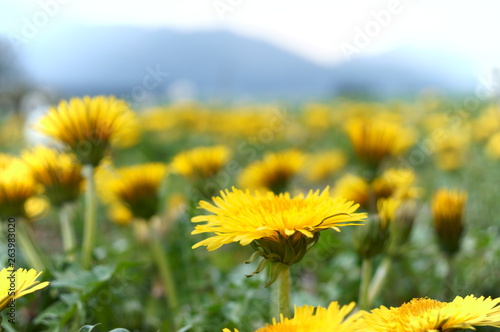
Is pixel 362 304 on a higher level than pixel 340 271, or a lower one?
higher

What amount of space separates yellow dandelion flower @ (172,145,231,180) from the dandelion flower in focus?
128 centimetres

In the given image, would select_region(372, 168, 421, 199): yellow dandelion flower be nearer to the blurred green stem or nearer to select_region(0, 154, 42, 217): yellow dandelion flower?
the blurred green stem

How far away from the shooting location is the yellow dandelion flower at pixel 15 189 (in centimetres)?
176

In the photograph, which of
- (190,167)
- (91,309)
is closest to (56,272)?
(91,309)

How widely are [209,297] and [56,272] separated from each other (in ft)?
2.11

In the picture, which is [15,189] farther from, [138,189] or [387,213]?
[387,213]

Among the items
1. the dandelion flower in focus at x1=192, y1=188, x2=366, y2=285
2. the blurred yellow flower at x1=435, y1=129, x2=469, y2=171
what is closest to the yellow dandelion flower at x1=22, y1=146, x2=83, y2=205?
the dandelion flower in focus at x1=192, y1=188, x2=366, y2=285

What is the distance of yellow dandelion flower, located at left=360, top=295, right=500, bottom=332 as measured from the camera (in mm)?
848

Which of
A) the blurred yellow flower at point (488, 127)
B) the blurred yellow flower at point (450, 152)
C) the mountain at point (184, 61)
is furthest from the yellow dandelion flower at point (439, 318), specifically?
the mountain at point (184, 61)

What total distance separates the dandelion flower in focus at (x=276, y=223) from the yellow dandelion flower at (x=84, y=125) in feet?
2.55

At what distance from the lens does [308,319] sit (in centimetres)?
90

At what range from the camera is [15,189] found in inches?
70.4

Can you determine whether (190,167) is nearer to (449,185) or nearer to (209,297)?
(209,297)

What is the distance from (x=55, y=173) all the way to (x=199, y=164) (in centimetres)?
66
